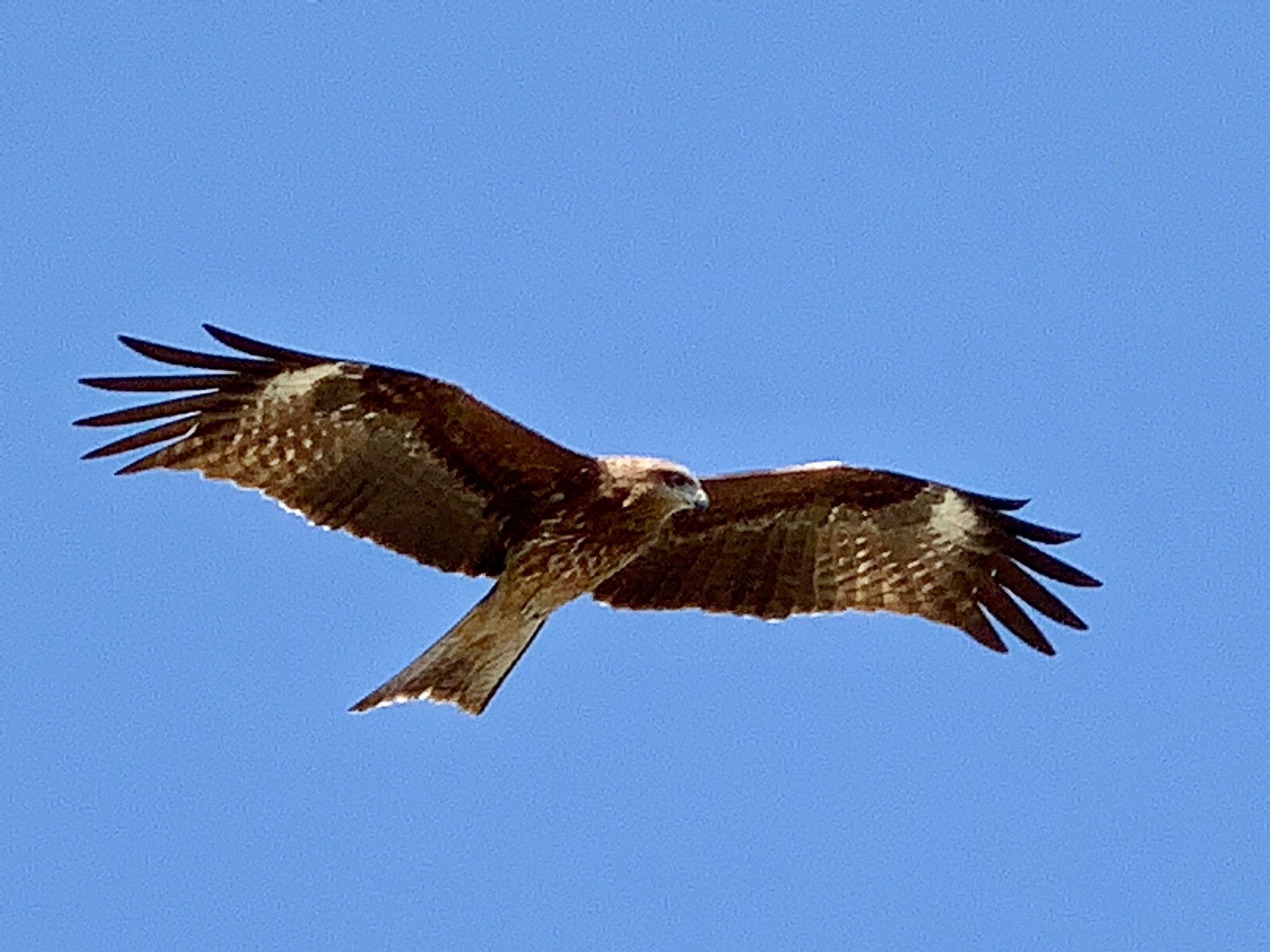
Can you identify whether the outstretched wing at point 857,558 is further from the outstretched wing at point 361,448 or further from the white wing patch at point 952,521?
the outstretched wing at point 361,448

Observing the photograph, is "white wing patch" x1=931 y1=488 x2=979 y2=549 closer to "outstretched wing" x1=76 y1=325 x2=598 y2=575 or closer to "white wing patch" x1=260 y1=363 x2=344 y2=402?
"outstretched wing" x1=76 y1=325 x2=598 y2=575

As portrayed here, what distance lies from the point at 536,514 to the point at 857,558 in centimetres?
169

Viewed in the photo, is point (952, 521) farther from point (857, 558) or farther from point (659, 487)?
point (659, 487)

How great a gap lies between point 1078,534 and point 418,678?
10.2ft

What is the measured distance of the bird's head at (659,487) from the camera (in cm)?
1257

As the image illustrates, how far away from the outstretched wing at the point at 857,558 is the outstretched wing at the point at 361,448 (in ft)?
2.91

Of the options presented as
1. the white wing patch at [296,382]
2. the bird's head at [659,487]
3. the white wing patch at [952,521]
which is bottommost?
the white wing patch at [296,382]

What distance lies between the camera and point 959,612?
13750 mm

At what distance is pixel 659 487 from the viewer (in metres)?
12.6

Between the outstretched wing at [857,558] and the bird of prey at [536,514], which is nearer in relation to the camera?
the bird of prey at [536,514]

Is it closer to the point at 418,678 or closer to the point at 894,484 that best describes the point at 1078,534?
the point at 894,484

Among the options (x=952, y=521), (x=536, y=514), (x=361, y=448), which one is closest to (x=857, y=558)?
(x=952, y=521)

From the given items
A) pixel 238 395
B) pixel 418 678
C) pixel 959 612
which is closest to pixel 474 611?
pixel 418 678

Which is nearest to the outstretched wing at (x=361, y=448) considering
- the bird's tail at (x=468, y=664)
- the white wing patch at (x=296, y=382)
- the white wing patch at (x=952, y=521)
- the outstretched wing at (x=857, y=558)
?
the white wing patch at (x=296, y=382)
